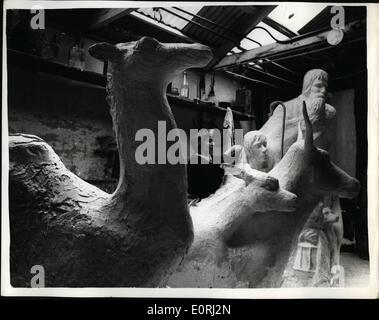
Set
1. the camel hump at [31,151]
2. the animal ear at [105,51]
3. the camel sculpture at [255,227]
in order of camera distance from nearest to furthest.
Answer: the animal ear at [105,51] < the camel hump at [31,151] < the camel sculpture at [255,227]

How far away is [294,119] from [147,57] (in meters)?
0.87

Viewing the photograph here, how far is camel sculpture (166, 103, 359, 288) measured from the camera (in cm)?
147

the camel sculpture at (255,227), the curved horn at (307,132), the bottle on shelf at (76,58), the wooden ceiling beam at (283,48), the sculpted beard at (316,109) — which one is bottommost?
the camel sculpture at (255,227)

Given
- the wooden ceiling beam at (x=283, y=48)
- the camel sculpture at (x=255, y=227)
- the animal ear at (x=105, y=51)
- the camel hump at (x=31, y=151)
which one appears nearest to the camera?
the animal ear at (x=105, y=51)

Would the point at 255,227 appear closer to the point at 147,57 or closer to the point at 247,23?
the point at 147,57

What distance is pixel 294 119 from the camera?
167 cm

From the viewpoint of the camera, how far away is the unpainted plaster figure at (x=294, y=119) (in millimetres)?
1640

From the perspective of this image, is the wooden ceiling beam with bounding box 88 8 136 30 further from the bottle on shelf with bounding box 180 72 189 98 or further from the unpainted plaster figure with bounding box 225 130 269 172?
the unpainted plaster figure with bounding box 225 130 269 172

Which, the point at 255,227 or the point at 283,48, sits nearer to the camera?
the point at 255,227

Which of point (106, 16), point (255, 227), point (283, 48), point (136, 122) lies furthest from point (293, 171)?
point (106, 16)

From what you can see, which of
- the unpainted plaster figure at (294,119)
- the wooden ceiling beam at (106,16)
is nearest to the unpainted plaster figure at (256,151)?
the unpainted plaster figure at (294,119)

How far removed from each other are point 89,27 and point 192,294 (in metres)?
1.46

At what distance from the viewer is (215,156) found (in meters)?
1.60

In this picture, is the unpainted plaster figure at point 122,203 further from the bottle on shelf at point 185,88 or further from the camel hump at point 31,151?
the bottle on shelf at point 185,88
